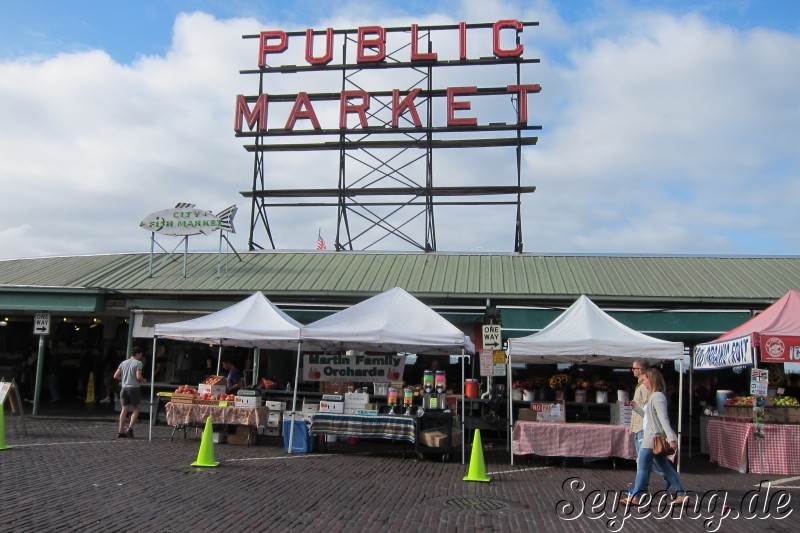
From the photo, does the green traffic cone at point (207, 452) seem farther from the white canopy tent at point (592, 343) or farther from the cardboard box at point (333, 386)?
the cardboard box at point (333, 386)

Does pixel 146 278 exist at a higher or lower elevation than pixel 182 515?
higher

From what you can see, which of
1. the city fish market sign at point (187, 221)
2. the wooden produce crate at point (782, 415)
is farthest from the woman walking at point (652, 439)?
the city fish market sign at point (187, 221)

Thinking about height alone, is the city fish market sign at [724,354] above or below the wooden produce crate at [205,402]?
above

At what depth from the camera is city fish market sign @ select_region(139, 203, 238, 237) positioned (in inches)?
752

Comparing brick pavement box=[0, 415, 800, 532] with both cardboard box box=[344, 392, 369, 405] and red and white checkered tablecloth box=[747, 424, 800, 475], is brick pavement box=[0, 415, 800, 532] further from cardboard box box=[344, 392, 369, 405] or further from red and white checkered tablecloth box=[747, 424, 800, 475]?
cardboard box box=[344, 392, 369, 405]

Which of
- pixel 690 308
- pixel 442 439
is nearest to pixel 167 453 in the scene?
pixel 442 439


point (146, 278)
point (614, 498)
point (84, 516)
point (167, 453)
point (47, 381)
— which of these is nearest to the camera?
point (84, 516)

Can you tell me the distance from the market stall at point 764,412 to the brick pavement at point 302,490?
42cm

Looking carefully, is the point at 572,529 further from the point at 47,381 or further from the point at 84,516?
the point at 47,381

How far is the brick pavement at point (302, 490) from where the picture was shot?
7.10 m

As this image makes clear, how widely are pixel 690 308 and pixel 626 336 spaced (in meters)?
5.00

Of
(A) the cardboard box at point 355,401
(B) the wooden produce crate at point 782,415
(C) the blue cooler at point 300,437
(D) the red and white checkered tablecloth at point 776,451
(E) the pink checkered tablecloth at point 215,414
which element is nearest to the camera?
(D) the red and white checkered tablecloth at point 776,451

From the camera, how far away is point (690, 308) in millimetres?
16516

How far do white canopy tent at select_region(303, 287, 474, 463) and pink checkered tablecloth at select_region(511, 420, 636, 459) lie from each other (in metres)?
1.10
